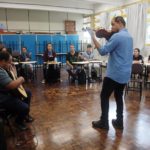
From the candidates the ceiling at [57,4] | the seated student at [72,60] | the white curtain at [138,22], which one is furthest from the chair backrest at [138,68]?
the ceiling at [57,4]

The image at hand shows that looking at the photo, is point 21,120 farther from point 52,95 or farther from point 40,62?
point 40,62

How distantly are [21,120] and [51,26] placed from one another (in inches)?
327

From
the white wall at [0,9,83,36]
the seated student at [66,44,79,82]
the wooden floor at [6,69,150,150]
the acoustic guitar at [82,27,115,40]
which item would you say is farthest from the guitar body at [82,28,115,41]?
the white wall at [0,9,83,36]

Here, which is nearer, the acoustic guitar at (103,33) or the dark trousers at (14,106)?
the dark trousers at (14,106)

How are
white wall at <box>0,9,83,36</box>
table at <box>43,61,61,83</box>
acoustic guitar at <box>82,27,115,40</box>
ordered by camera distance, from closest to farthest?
1. acoustic guitar at <box>82,27,115,40</box>
2. table at <box>43,61,61,83</box>
3. white wall at <box>0,9,83,36</box>

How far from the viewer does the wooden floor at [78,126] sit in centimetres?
242

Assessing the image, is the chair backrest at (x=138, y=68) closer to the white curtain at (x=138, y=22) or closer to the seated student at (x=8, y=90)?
the seated student at (x=8, y=90)

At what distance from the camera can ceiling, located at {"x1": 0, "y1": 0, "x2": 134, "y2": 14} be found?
26.5 ft

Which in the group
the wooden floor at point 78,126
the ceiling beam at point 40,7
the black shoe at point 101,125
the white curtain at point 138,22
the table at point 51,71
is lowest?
the wooden floor at point 78,126

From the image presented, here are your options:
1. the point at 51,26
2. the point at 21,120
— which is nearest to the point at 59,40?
the point at 51,26

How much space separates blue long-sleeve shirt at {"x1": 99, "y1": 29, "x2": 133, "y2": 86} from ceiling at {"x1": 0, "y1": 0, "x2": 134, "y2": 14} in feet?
19.7

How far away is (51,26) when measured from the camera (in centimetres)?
1050

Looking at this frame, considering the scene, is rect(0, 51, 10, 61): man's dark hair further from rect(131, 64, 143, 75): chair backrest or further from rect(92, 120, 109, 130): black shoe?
rect(131, 64, 143, 75): chair backrest

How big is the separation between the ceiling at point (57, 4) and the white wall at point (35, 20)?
1255 mm
